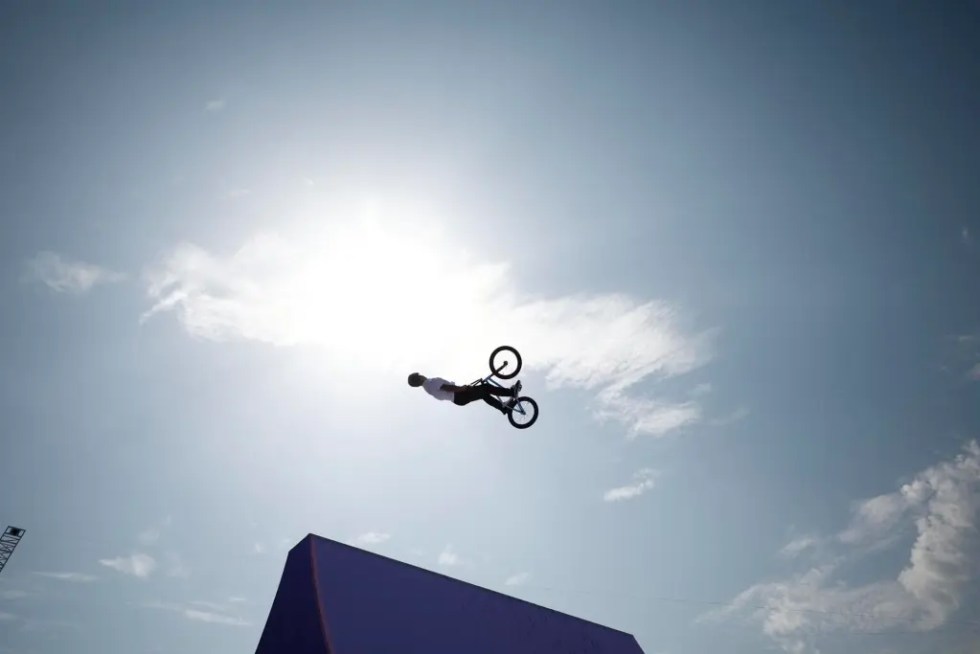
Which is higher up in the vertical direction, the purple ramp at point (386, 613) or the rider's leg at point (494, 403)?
the rider's leg at point (494, 403)

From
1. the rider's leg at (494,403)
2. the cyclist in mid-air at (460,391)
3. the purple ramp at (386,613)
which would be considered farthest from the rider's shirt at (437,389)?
the purple ramp at (386,613)

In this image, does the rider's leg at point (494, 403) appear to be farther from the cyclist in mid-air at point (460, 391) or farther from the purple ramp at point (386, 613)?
the purple ramp at point (386, 613)

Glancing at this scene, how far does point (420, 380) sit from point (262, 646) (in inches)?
313

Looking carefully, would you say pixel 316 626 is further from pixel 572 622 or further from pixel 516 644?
pixel 572 622

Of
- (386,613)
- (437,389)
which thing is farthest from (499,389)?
(386,613)

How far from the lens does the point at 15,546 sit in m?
35.7

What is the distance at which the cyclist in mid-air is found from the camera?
10.0 metres

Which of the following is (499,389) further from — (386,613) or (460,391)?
(386,613)


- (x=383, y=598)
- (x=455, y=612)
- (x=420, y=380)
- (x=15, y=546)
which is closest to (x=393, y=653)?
(x=383, y=598)

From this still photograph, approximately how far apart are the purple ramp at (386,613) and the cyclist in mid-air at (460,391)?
5718 millimetres

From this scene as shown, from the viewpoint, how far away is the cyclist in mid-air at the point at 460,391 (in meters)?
10.0

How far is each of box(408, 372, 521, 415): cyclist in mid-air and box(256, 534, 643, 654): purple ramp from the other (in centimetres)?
572

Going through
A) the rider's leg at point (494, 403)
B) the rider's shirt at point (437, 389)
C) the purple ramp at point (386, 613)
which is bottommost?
the purple ramp at point (386, 613)

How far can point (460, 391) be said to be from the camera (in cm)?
1002
